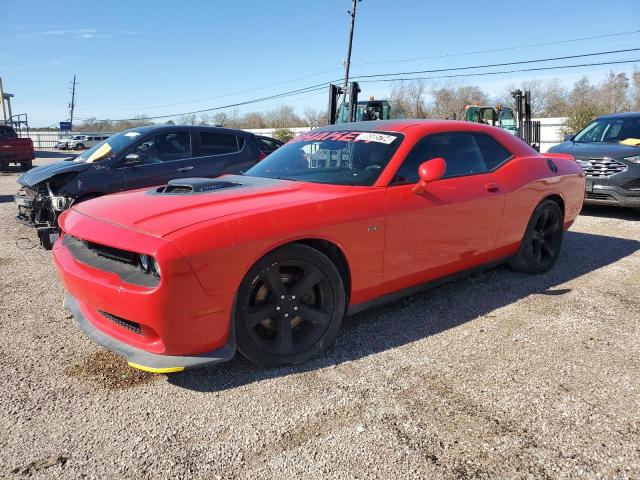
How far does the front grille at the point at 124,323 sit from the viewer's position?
2562 mm

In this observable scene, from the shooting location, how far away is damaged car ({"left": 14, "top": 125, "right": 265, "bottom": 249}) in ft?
18.9

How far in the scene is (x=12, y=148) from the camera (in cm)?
1716

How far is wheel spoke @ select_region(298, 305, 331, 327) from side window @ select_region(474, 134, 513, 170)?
6.72 feet

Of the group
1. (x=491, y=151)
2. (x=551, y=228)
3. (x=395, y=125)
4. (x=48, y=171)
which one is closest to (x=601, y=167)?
(x=551, y=228)

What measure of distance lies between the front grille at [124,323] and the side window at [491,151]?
2.98 meters

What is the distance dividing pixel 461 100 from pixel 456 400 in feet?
198

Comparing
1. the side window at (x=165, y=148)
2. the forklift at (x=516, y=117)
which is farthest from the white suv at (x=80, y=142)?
the side window at (x=165, y=148)

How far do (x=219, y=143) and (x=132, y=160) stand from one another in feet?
4.19

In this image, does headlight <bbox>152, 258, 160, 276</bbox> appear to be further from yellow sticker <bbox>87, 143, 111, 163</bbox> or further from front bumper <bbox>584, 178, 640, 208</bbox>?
front bumper <bbox>584, 178, 640, 208</bbox>

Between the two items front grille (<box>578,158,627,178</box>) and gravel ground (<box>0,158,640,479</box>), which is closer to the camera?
gravel ground (<box>0,158,640,479</box>)

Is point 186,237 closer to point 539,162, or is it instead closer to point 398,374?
point 398,374

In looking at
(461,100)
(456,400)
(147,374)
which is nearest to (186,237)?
(147,374)

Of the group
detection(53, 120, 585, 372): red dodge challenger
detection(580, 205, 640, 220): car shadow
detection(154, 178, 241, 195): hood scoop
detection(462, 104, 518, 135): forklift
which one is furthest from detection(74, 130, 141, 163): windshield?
detection(462, 104, 518, 135): forklift

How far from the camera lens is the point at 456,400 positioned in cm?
253
